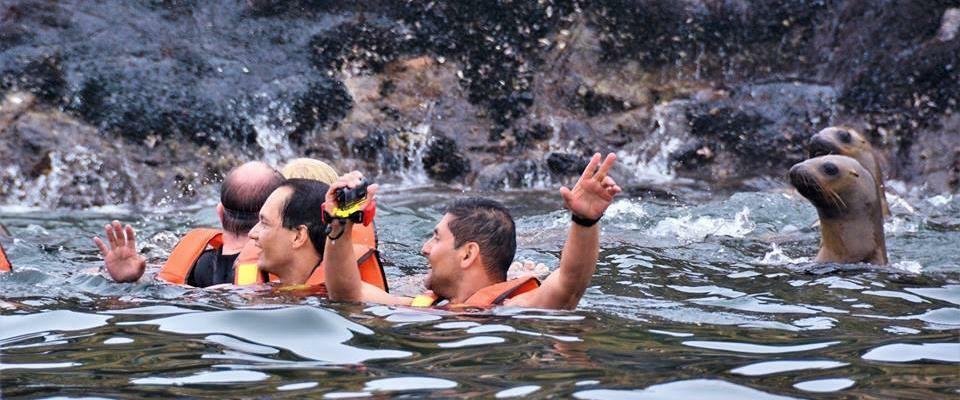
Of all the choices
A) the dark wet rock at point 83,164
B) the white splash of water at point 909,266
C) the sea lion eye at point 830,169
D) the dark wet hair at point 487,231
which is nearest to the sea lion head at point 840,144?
the white splash of water at point 909,266

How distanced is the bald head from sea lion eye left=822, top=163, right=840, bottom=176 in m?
3.84

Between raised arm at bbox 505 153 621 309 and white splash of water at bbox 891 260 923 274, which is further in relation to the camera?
white splash of water at bbox 891 260 923 274

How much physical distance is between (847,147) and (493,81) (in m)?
5.37

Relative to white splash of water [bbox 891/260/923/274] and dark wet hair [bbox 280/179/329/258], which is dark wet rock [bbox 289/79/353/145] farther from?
dark wet hair [bbox 280/179/329/258]

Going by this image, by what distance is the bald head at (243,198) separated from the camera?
Result: 23.8 feet

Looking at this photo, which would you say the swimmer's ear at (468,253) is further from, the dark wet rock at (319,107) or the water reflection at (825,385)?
the dark wet rock at (319,107)

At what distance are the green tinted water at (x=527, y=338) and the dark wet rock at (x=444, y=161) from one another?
5244 millimetres

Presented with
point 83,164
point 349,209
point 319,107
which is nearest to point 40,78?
point 83,164

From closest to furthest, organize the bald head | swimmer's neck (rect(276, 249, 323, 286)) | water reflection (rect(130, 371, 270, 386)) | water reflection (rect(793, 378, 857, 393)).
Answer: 1. water reflection (rect(793, 378, 857, 393))
2. water reflection (rect(130, 371, 270, 386))
3. swimmer's neck (rect(276, 249, 323, 286))
4. the bald head

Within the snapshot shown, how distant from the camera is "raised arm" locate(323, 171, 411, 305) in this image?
545 centimetres


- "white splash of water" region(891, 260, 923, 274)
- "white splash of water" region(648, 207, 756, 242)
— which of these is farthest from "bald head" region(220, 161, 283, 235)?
"white splash of water" region(891, 260, 923, 274)

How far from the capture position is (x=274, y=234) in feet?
21.7

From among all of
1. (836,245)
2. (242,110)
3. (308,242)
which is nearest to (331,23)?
(242,110)

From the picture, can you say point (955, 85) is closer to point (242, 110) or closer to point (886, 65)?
point (886, 65)
